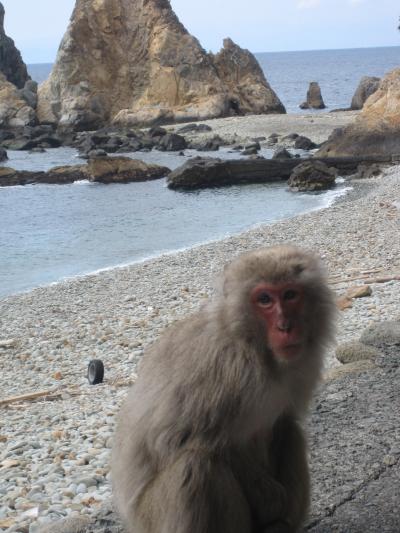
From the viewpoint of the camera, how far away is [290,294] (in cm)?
271

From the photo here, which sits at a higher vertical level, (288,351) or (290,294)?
(290,294)

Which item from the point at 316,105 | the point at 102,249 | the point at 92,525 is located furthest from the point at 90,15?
the point at 92,525

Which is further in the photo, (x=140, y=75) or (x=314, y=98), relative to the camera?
(x=314, y=98)

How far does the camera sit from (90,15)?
5312cm

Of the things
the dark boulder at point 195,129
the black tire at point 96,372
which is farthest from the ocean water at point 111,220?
the dark boulder at point 195,129

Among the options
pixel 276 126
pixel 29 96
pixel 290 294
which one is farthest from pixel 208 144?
pixel 290 294

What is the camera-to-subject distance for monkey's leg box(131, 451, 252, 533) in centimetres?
259

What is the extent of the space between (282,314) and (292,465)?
0.62 meters

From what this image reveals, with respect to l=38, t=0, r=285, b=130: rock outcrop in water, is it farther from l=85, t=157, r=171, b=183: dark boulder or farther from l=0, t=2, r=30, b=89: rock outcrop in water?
l=85, t=157, r=171, b=183: dark boulder

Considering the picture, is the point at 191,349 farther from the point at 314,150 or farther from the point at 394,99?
the point at 314,150

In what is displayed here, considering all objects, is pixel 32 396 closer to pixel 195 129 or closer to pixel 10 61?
pixel 195 129

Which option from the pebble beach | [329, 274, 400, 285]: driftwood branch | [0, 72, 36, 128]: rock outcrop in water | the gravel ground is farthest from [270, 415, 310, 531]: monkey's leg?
[0, 72, 36, 128]: rock outcrop in water

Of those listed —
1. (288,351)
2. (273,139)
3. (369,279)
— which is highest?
(288,351)

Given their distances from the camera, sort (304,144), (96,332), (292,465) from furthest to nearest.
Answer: (304,144) → (96,332) → (292,465)
